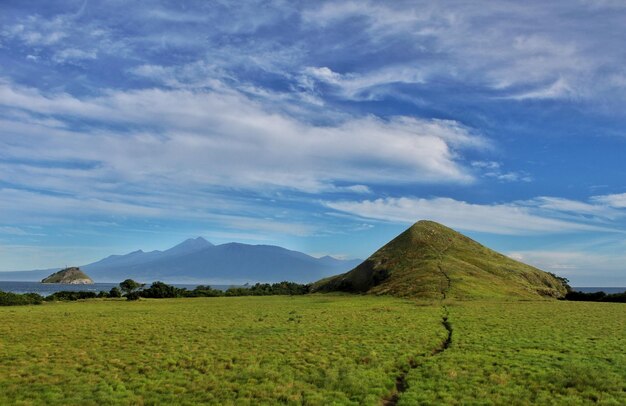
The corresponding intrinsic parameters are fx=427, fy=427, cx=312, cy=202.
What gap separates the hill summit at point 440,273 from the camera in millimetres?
104562

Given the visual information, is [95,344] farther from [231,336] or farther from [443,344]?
[443,344]

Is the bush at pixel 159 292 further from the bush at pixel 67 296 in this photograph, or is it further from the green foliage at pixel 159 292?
the bush at pixel 67 296

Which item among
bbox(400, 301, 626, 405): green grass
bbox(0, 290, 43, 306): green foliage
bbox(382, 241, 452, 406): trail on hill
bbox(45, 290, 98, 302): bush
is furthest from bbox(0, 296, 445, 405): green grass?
bbox(45, 290, 98, 302): bush

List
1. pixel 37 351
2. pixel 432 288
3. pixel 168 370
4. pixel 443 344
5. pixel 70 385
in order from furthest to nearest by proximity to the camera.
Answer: pixel 432 288
pixel 443 344
pixel 37 351
pixel 168 370
pixel 70 385

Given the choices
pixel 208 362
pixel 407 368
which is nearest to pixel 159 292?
pixel 208 362

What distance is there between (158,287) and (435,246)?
9944cm

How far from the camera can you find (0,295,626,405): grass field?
67.3 feet

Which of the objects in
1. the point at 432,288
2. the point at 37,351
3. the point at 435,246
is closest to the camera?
the point at 37,351

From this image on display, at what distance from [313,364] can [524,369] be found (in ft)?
41.1

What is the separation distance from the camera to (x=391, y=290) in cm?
11031

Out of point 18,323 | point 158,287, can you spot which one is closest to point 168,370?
point 18,323

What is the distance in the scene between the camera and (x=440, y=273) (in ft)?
387

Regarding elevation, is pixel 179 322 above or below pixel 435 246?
below

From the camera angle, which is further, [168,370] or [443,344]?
[443,344]
